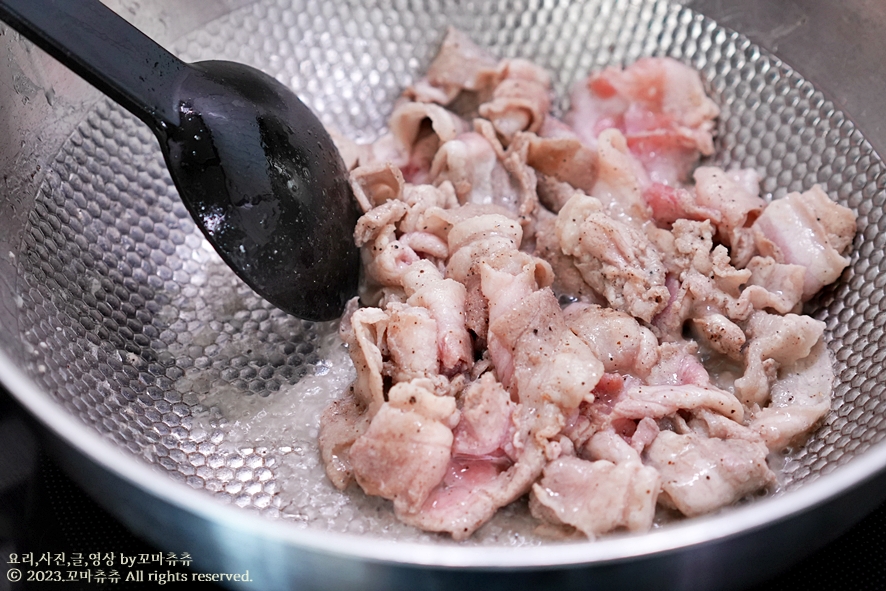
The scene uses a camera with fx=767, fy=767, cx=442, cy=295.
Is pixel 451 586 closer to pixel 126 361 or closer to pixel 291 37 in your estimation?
pixel 126 361

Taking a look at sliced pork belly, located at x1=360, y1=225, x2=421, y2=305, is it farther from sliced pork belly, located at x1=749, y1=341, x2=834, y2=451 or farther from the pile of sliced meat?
sliced pork belly, located at x1=749, y1=341, x2=834, y2=451

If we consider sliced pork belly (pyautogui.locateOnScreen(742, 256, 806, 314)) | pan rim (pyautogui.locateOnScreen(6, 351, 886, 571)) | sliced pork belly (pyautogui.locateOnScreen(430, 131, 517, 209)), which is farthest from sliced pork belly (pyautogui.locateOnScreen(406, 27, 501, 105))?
pan rim (pyautogui.locateOnScreen(6, 351, 886, 571))

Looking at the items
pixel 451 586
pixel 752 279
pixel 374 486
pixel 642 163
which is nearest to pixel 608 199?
pixel 642 163

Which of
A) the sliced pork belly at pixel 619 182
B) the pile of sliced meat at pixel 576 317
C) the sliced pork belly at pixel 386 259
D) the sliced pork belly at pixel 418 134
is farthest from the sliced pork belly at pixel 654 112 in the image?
the sliced pork belly at pixel 386 259

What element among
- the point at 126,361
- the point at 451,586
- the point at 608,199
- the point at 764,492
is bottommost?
the point at 126,361

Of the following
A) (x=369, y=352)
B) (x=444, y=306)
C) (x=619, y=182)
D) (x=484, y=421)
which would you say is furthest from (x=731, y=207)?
(x=369, y=352)

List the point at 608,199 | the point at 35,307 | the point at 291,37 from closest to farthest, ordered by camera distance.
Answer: the point at 35,307
the point at 608,199
the point at 291,37
